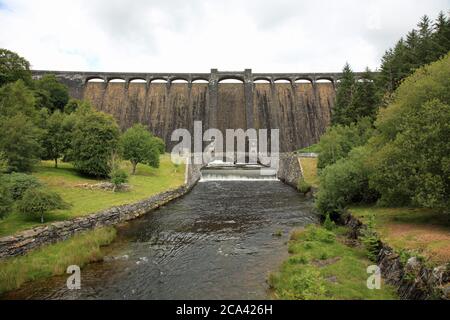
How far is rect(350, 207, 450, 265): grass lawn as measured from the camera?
46.3 feet

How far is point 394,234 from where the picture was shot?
1781 centimetres

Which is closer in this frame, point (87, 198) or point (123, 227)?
point (123, 227)

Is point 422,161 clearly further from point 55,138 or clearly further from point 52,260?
point 55,138

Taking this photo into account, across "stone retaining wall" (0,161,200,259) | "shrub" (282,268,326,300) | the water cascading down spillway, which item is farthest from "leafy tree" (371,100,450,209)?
the water cascading down spillway

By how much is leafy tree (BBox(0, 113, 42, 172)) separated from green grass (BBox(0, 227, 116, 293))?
13.4 m

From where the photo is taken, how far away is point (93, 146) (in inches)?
1480

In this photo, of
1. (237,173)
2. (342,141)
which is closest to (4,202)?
(342,141)

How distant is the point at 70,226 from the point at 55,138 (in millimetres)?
20787

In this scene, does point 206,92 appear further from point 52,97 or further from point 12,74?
point 12,74

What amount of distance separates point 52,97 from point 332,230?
61.0 metres

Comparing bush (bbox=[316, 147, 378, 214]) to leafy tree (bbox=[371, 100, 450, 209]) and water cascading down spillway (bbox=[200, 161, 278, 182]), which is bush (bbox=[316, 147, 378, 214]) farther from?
water cascading down spillway (bbox=[200, 161, 278, 182])

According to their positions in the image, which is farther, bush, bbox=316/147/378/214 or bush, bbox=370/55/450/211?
bush, bbox=316/147/378/214

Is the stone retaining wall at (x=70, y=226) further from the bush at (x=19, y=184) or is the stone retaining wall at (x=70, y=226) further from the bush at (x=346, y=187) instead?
the bush at (x=346, y=187)
